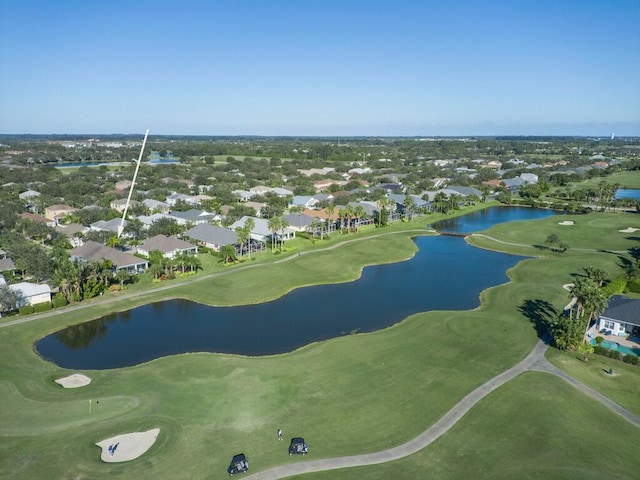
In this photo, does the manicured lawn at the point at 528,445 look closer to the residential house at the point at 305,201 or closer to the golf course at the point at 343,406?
the golf course at the point at 343,406

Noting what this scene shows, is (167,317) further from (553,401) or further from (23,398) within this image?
(553,401)

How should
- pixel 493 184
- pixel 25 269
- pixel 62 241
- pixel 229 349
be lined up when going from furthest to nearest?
pixel 493 184
pixel 62 241
pixel 25 269
pixel 229 349

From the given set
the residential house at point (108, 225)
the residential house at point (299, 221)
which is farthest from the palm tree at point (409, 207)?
the residential house at point (108, 225)

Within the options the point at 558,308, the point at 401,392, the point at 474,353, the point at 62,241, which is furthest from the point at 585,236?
the point at 62,241

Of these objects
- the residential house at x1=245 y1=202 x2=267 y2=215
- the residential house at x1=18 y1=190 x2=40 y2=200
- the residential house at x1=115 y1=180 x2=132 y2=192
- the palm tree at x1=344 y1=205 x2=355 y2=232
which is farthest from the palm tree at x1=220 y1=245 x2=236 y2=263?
the residential house at x1=115 y1=180 x2=132 y2=192

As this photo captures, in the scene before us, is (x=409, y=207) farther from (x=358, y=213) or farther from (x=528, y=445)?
(x=528, y=445)
